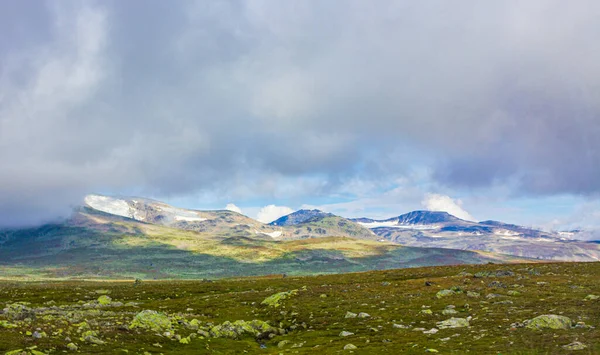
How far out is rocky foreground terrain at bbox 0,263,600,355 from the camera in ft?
110

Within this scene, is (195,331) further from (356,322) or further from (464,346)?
(464,346)

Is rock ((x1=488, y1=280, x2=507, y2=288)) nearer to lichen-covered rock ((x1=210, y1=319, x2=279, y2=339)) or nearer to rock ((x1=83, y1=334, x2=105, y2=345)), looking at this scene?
lichen-covered rock ((x1=210, y1=319, x2=279, y2=339))

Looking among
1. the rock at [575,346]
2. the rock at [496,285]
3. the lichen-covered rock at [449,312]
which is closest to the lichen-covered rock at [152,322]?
the lichen-covered rock at [449,312]

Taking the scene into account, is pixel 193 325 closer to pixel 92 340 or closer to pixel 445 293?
pixel 92 340

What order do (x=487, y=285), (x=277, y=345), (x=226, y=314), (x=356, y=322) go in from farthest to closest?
(x=487, y=285)
(x=226, y=314)
(x=356, y=322)
(x=277, y=345)

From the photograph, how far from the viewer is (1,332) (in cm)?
3412

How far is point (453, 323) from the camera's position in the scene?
42.8m

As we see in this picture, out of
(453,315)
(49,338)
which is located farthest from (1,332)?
(453,315)

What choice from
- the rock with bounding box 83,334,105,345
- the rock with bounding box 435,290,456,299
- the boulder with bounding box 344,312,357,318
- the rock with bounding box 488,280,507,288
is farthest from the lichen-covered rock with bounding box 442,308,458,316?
the rock with bounding box 83,334,105,345

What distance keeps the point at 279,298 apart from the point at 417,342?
36599 mm

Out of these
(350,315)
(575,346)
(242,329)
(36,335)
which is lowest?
(242,329)

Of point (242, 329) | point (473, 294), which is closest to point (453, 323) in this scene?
point (473, 294)

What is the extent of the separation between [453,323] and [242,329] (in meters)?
24.8

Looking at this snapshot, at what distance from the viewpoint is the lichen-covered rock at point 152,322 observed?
144 ft
